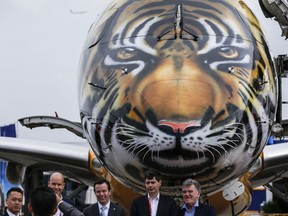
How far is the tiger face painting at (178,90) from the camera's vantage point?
10766 mm

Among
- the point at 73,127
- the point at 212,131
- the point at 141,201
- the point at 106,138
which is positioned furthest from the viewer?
the point at 73,127

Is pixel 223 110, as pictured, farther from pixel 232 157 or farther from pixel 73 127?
pixel 73 127

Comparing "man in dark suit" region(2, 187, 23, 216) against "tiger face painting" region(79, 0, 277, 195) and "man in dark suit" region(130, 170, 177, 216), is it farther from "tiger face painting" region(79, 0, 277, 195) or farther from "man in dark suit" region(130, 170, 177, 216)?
"tiger face painting" region(79, 0, 277, 195)

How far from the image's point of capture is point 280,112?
527 inches

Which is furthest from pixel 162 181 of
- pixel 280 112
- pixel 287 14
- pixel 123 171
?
pixel 287 14

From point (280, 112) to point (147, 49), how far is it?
2.91 metres

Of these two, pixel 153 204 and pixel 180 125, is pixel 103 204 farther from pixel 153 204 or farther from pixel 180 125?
pixel 180 125

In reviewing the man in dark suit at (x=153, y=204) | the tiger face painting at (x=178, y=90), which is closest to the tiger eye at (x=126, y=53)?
the tiger face painting at (x=178, y=90)

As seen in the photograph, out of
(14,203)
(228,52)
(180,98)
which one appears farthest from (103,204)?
(228,52)

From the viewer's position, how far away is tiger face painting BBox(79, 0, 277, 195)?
1077cm

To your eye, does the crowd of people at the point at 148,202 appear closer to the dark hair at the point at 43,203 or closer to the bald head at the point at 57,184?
the bald head at the point at 57,184

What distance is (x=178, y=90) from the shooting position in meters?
10.7

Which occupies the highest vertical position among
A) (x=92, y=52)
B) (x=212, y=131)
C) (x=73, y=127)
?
(x=92, y=52)

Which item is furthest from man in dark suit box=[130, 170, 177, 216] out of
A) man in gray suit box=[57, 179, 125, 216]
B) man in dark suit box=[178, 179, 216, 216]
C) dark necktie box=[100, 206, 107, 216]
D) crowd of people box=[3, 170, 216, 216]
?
dark necktie box=[100, 206, 107, 216]
